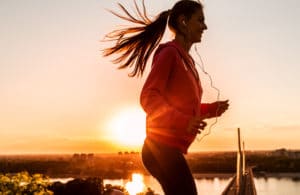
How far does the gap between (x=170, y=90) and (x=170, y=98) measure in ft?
0.17

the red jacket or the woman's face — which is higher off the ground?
the woman's face

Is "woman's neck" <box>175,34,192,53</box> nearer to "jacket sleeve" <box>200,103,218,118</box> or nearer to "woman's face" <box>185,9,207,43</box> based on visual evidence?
"woman's face" <box>185,9,207,43</box>

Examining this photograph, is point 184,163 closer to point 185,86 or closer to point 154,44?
point 185,86

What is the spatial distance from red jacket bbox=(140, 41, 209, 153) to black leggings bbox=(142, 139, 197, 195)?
4 cm

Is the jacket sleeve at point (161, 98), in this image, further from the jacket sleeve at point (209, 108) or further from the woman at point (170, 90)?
the jacket sleeve at point (209, 108)

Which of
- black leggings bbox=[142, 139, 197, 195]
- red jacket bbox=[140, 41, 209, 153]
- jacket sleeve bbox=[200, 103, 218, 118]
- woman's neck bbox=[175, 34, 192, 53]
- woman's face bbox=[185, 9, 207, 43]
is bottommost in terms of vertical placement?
black leggings bbox=[142, 139, 197, 195]

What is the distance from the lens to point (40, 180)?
443 inches

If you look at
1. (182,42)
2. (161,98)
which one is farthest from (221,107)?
(161,98)

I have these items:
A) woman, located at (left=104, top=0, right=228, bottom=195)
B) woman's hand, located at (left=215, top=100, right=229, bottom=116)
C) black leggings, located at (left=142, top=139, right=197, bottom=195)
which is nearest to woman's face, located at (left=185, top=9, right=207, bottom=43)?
woman, located at (left=104, top=0, right=228, bottom=195)

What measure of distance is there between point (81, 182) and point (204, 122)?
100 ft

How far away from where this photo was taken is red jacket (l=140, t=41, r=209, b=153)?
9.02 feet

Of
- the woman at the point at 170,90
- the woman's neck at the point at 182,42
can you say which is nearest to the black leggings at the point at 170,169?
the woman at the point at 170,90

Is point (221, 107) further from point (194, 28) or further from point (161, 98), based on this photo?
point (161, 98)

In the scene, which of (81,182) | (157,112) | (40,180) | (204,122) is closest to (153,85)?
(157,112)
